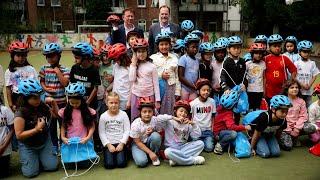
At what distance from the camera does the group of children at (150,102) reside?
16.7 feet

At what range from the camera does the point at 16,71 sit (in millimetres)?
5605

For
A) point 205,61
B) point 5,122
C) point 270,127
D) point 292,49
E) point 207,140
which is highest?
point 292,49

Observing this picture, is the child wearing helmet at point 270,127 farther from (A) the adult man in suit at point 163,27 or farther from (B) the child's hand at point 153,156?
(A) the adult man in suit at point 163,27

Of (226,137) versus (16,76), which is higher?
(16,76)

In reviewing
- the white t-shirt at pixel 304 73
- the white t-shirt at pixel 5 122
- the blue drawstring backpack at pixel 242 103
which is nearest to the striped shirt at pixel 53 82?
the white t-shirt at pixel 5 122

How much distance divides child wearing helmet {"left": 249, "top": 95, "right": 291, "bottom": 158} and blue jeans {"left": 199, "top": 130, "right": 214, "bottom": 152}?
666 mm

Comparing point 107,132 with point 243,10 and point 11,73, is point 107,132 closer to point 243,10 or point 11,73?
point 11,73

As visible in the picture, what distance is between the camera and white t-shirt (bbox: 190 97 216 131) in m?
5.77

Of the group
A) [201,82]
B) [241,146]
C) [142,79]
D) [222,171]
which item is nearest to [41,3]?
[142,79]

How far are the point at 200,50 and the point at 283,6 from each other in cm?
2071

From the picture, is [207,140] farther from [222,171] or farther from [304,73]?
[304,73]

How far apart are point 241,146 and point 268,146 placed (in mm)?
441

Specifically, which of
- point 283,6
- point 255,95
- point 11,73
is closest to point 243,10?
point 283,6

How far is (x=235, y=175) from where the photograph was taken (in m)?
4.86
